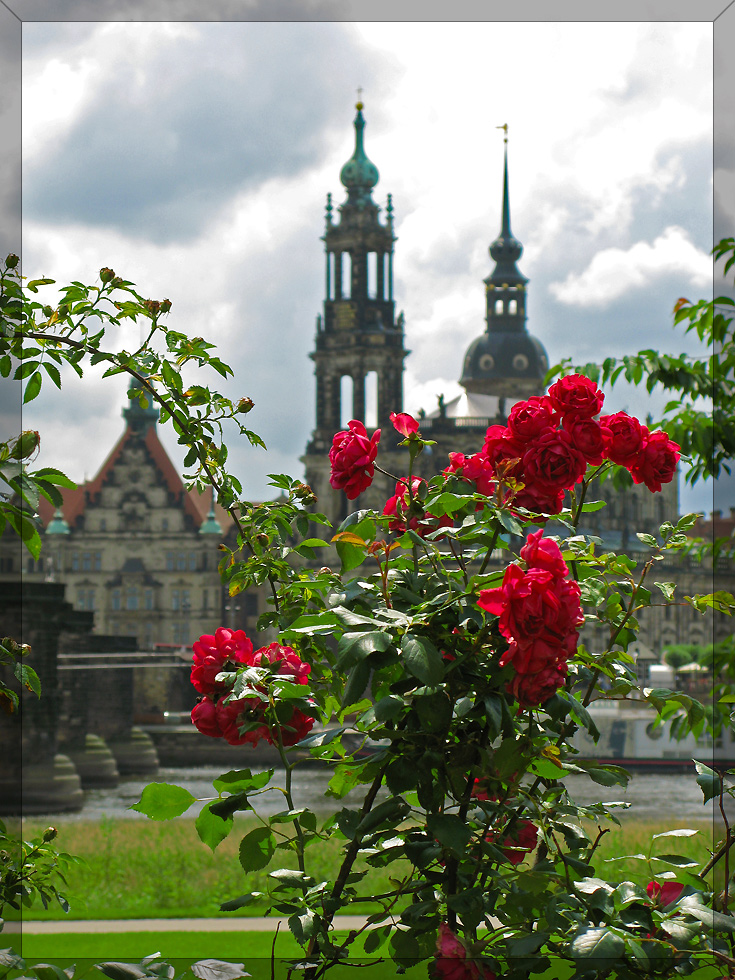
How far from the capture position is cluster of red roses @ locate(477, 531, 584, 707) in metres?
0.91

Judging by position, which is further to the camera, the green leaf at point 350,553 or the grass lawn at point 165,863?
the grass lawn at point 165,863

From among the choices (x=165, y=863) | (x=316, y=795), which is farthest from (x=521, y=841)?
(x=316, y=795)

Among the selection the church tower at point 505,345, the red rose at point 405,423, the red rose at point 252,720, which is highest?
the church tower at point 505,345

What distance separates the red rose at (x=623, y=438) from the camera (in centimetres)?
124

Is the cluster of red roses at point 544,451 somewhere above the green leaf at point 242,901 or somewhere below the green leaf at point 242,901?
above

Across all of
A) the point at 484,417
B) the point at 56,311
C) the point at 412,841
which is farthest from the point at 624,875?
the point at 484,417

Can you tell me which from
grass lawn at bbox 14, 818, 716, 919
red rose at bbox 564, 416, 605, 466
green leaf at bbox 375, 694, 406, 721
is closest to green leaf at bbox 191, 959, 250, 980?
green leaf at bbox 375, 694, 406, 721

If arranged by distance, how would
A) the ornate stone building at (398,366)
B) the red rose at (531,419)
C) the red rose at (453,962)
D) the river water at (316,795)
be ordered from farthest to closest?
the ornate stone building at (398,366), the river water at (316,795), the red rose at (531,419), the red rose at (453,962)

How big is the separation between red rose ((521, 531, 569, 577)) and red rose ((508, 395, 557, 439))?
170mm

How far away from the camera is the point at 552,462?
3.53 feet

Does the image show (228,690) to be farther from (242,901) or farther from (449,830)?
(449,830)

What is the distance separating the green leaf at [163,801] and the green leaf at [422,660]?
0.29 metres

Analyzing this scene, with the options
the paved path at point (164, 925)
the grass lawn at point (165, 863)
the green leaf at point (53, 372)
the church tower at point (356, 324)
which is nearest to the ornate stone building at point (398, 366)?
the church tower at point (356, 324)

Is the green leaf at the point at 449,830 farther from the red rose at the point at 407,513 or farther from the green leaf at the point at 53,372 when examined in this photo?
the green leaf at the point at 53,372
